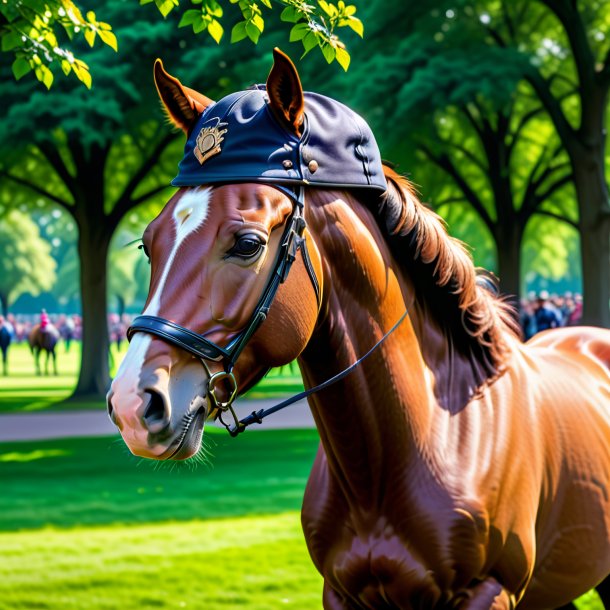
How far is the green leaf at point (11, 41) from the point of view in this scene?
505 cm

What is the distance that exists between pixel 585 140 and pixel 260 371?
46.1 ft

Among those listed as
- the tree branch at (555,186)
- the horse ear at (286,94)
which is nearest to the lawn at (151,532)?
the horse ear at (286,94)

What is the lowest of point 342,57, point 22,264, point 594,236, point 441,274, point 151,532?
point 22,264

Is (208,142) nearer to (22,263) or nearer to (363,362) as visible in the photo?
(363,362)

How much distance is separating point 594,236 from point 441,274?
494 inches

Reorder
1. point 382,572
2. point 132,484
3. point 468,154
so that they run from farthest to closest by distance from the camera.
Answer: point 468,154 → point 132,484 → point 382,572

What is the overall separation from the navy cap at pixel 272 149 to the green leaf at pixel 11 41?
277 centimetres

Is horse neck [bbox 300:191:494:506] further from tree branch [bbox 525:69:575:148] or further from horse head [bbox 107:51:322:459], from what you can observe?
tree branch [bbox 525:69:575:148]

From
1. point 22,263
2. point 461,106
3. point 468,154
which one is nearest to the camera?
point 461,106

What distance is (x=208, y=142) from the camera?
2.61 m

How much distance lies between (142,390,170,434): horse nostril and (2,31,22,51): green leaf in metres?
3.50

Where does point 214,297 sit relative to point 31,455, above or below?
above

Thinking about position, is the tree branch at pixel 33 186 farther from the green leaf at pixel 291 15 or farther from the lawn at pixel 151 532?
the green leaf at pixel 291 15

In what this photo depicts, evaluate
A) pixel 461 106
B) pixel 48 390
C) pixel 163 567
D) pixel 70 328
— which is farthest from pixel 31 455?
pixel 70 328
